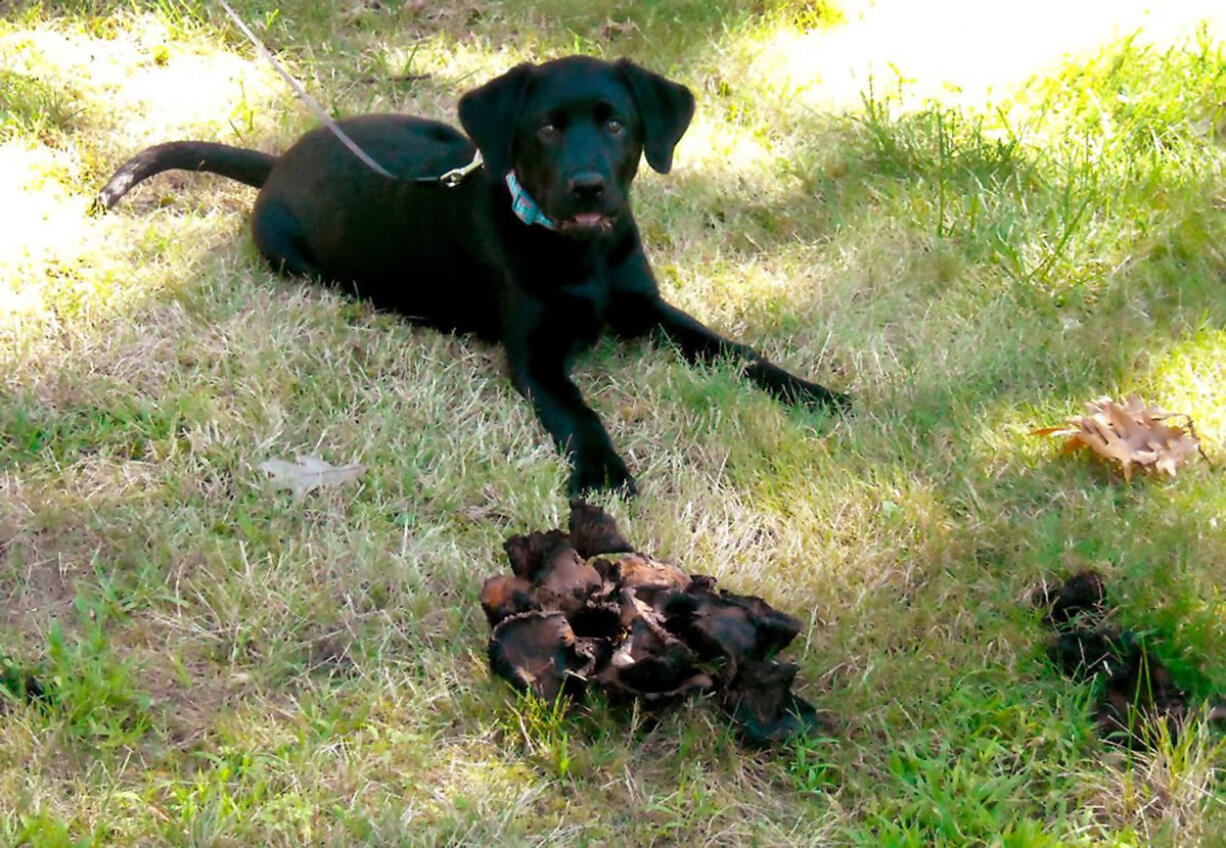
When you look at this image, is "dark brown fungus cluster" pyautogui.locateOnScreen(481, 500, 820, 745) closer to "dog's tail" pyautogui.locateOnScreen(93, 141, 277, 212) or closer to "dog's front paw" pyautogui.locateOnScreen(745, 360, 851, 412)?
"dog's front paw" pyautogui.locateOnScreen(745, 360, 851, 412)

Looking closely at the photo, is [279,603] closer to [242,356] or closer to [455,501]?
[455,501]

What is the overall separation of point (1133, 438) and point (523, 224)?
63.3 inches

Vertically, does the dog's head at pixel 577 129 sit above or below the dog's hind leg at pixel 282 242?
above

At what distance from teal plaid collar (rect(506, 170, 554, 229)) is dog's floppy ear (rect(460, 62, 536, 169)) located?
0.11 m

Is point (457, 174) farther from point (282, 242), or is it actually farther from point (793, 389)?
point (793, 389)

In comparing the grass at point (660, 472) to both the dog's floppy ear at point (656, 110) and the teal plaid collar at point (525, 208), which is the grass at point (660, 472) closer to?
the teal plaid collar at point (525, 208)

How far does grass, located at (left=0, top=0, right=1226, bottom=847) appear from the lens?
2100mm

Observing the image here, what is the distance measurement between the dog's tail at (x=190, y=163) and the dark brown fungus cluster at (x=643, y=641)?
7.64 feet

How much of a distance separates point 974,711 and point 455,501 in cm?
119

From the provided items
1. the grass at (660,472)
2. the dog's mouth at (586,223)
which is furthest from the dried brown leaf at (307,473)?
the dog's mouth at (586,223)

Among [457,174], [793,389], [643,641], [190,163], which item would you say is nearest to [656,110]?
[457,174]

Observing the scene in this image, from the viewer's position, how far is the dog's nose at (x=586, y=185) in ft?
10.4

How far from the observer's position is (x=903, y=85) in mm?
4746

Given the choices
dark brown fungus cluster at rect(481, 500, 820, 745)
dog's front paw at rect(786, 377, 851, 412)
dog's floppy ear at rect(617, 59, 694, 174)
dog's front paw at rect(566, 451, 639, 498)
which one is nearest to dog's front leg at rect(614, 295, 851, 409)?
dog's front paw at rect(786, 377, 851, 412)
